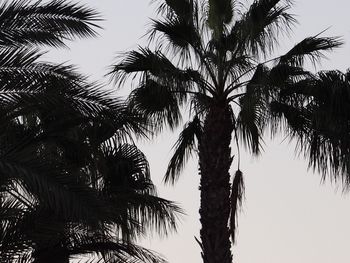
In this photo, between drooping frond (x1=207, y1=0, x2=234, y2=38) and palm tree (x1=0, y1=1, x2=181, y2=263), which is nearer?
palm tree (x1=0, y1=1, x2=181, y2=263)

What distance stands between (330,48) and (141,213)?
15.5 ft

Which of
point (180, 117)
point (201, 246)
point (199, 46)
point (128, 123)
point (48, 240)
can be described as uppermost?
point (199, 46)

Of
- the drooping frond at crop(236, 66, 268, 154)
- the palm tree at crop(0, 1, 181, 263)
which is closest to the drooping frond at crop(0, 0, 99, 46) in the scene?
the palm tree at crop(0, 1, 181, 263)

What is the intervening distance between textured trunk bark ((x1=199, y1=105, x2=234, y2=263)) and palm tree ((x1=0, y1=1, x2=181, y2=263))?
737 mm

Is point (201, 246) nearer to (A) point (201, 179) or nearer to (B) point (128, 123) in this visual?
(A) point (201, 179)

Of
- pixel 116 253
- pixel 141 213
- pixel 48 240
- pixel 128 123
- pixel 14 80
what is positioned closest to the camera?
pixel 14 80

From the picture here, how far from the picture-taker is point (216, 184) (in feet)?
57.6

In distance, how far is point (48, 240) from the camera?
45.2 feet

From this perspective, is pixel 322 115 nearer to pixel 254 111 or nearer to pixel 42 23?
pixel 254 111

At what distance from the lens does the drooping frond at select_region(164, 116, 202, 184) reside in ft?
62.1

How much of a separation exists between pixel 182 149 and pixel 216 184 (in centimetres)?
164

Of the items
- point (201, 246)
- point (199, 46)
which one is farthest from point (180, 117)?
point (201, 246)

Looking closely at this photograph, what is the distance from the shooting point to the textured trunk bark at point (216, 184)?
56.5 ft

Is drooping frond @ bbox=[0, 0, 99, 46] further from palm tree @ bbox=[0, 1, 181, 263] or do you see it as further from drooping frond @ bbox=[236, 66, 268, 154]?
drooping frond @ bbox=[236, 66, 268, 154]
